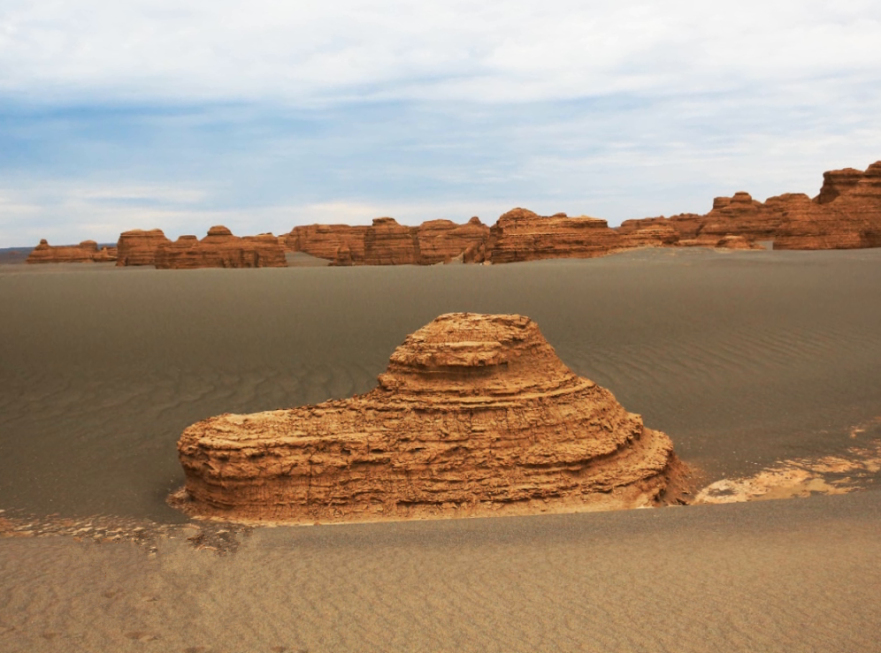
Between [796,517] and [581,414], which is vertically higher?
[581,414]

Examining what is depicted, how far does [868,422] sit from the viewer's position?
13.6m

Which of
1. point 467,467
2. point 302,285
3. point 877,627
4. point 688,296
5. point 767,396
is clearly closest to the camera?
point 877,627

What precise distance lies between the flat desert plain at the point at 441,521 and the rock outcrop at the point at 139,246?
3401cm

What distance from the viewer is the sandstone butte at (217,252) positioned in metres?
49.8

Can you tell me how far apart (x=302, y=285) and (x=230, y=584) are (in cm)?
2258

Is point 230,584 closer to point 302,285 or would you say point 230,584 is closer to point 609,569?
point 609,569

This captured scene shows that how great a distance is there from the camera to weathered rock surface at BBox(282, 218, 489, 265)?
5547 cm

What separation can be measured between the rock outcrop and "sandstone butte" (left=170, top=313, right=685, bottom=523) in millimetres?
54172

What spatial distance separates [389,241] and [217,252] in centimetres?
1170

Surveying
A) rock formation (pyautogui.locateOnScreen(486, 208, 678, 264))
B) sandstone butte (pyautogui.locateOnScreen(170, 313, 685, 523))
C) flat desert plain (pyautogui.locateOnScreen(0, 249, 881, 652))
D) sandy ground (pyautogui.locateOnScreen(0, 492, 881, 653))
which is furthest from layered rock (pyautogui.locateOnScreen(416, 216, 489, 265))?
sandy ground (pyautogui.locateOnScreen(0, 492, 881, 653))

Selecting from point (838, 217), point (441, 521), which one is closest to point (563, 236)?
point (838, 217)

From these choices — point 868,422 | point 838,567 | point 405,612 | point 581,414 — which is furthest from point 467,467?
point 868,422

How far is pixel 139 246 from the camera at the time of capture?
198ft

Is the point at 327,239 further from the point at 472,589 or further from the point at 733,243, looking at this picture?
the point at 472,589
